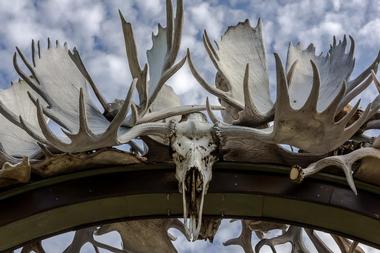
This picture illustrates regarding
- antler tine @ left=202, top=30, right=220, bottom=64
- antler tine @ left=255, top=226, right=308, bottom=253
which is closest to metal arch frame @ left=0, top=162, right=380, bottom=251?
antler tine @ left=202, top=30, right=220, bottom=64

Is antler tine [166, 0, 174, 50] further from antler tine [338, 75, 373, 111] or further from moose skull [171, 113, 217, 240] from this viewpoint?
antler tine [338, 75, 373, 111]

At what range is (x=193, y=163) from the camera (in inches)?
226

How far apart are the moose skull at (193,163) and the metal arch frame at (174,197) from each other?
25 cm

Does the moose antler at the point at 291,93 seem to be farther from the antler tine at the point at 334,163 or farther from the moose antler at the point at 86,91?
the moose antler at the point at 86,91

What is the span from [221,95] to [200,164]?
80 centimetres

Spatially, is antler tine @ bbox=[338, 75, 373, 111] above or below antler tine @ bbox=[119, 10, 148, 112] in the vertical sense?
below

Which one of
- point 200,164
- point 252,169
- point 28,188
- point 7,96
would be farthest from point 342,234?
point 7,96

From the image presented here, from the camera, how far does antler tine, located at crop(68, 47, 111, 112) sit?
243 inches

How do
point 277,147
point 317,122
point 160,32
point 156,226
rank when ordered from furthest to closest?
point 156,226, point 160,32, point 277,147, point 317,122

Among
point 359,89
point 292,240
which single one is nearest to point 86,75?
point 359,89

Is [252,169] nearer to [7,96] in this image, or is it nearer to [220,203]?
[220,203]

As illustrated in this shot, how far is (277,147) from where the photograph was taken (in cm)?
607

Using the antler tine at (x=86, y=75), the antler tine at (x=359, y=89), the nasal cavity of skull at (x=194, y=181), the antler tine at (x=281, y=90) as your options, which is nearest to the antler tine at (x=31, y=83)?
the antler tine at (x=86, y=75)

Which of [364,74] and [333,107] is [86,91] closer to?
[333,107]
